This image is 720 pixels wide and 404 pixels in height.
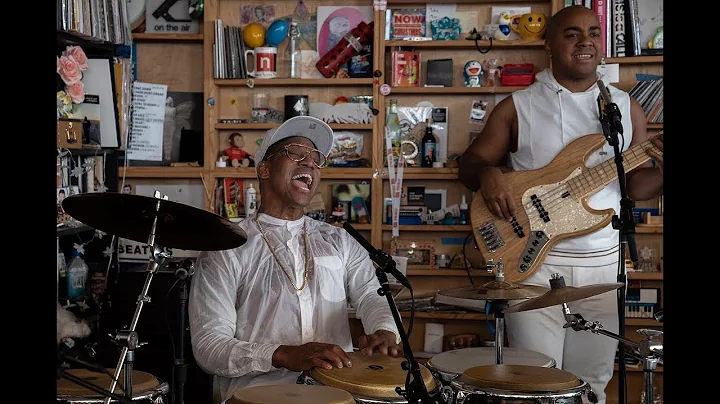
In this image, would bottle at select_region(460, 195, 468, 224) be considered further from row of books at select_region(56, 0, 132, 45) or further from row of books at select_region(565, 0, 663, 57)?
row of books at select_region(56, 0, 132, 45)

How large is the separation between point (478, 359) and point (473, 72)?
6.78 ft

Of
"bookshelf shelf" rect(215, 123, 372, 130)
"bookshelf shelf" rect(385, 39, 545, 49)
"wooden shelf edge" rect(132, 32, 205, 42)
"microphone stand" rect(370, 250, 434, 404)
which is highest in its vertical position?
"wooden shelf edge" rect(132, 32, 205, 42)

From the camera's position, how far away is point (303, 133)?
2.95 m

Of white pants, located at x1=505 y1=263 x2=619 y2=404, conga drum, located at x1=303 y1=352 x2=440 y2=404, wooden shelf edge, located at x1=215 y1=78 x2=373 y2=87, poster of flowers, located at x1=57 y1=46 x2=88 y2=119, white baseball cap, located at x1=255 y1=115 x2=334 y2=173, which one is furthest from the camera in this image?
wooden shelf edge, located at x1=215 y1=78 x2=373 y2=87

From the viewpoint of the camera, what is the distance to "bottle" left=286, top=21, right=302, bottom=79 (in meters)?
4.55

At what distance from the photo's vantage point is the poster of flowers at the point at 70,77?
3883mm

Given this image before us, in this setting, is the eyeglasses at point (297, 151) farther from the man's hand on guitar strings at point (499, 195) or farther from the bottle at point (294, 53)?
the bottle at point (294, 53)

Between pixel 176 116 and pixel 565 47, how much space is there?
7.08 ft

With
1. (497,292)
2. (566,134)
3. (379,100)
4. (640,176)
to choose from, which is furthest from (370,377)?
(379,100)

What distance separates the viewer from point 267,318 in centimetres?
271

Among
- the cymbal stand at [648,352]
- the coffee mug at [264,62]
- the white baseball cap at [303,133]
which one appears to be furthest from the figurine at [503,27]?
the cymbal stand at [648,352]

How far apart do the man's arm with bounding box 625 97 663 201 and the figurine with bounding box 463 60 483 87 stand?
0.92 metres

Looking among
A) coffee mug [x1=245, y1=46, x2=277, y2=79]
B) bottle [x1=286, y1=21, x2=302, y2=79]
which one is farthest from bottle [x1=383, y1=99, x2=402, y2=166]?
coffee mug [x1=245, y1=46, x2=277, y2=79]
